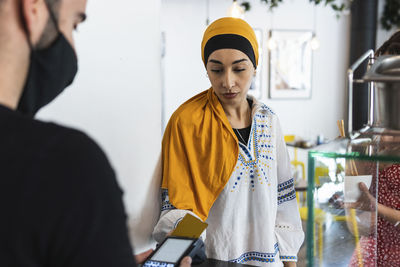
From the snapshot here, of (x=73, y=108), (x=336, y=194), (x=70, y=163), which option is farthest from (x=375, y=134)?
(x=73, y=108)

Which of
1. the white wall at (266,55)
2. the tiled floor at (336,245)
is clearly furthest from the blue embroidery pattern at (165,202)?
the white wall at (266,55)

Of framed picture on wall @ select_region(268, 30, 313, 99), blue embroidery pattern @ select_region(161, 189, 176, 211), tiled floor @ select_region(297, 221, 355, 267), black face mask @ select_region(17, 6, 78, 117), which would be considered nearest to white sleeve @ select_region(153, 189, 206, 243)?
blue embroidery pattern @ select_region(161, 189, 176, 211)

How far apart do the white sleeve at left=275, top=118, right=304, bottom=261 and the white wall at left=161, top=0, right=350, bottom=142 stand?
153 inches

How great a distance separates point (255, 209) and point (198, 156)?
0.84ft

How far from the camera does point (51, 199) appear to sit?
42 centimetres

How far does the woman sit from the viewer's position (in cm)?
130

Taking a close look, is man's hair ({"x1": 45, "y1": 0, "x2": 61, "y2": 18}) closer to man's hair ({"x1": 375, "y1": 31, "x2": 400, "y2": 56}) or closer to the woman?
the woman

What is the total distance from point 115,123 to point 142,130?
0.33 ft

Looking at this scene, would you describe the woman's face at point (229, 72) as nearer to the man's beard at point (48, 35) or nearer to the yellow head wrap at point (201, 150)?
the yellow head wrap at point (201, 150)

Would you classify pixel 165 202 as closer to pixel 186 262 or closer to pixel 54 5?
pixel 186 262

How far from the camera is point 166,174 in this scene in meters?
1.29

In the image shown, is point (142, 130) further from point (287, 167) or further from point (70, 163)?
point (70, 163)

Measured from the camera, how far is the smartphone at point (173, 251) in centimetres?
86

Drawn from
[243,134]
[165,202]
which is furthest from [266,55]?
[165,202]
